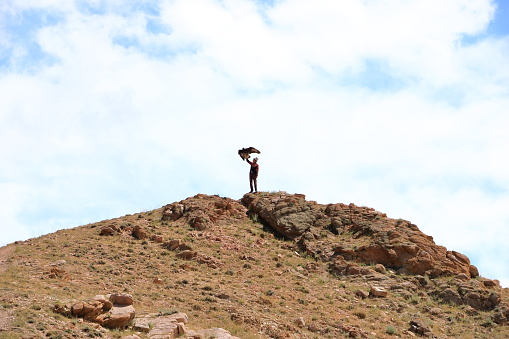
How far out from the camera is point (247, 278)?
2481 cm

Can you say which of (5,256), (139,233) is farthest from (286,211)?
(5,256)

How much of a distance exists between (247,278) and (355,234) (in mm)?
7404

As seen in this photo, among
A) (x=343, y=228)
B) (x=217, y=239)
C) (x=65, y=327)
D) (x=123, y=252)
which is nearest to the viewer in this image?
(x=65, y=327)

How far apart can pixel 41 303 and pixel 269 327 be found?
7.28 metres

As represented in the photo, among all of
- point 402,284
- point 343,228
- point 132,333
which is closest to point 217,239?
point 343,228

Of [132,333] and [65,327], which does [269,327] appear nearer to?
[132,333]

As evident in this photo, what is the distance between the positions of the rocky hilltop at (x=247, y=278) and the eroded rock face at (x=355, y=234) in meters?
0.06

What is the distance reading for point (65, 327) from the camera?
16.2 meters

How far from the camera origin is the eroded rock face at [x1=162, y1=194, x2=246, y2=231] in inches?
1173

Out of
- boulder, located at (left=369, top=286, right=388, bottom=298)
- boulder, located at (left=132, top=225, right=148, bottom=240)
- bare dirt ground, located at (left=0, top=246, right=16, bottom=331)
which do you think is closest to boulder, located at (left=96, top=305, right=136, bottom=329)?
bare dirt ground, located at (left=0, top=246, right=16, bottom=331)

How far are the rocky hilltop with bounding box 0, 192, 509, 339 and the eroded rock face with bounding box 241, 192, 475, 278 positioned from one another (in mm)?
56

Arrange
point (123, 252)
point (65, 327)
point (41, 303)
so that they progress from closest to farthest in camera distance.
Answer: point (65, 327)
point (41, 303)
point (123, 252)

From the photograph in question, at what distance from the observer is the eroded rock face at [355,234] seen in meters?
27.1

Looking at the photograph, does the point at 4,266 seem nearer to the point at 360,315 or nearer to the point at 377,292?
the point at 360,315
